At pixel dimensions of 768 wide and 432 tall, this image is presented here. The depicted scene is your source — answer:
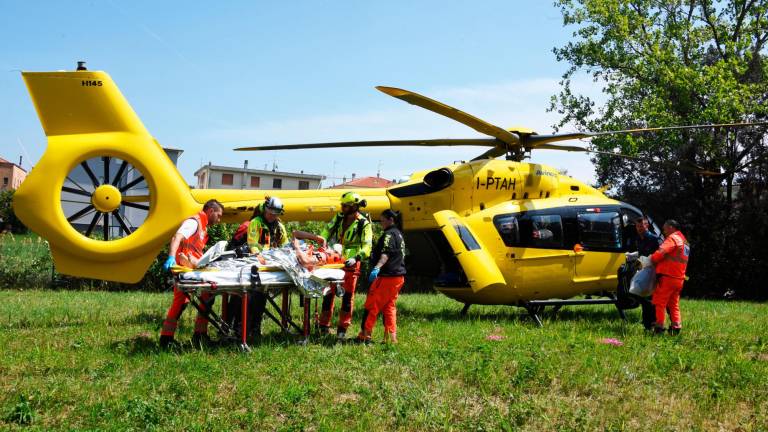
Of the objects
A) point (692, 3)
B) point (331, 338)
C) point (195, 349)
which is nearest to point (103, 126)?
point (195, 349)

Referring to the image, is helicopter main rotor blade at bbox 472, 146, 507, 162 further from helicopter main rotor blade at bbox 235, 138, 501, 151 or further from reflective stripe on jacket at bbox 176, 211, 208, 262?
reflective stripe on jacket at bbox 176, 211, 208, 262

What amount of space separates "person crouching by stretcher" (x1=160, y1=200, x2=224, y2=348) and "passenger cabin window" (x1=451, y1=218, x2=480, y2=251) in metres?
4.30

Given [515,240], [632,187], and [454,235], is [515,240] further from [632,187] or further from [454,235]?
[632,187]

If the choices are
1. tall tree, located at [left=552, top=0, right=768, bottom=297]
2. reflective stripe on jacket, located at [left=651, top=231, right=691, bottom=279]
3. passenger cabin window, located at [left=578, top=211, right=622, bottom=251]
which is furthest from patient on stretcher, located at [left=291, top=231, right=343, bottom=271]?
tall tree, located at [left=552, top=0, right=768, bottom=297]

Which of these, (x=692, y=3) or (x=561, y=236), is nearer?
(x=561, y=236)

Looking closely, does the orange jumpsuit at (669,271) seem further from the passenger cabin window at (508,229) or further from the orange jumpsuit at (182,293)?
the orange jumpsuit at (182,293)

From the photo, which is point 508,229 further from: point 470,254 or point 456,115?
point 456,115

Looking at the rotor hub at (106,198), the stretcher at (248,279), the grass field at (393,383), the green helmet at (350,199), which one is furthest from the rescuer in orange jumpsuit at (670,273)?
the rotor hub at (106,198)

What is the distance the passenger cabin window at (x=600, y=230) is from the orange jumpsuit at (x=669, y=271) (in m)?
2.00

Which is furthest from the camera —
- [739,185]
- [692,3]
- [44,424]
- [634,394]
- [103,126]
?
[692,3]

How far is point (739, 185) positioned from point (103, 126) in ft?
75.9

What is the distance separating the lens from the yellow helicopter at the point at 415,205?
→ 991 cm

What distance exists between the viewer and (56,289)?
18891 millimetres

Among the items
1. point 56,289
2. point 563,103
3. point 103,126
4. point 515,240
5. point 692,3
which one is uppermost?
point 692,3
